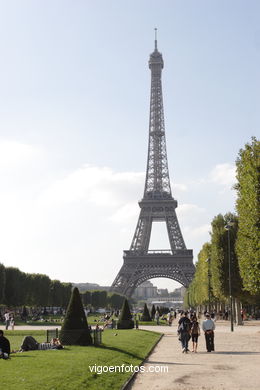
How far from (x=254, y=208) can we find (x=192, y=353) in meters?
12.8

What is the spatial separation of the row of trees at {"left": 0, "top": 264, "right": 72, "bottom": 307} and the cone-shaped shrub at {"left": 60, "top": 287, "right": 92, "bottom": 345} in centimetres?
5269

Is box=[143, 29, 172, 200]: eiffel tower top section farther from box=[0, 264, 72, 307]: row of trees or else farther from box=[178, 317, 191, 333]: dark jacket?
box=[178, 317, 191, 333]: dark jacket

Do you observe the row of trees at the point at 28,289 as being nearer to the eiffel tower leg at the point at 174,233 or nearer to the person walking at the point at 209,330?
the eiffel tower leg at the point at 174,233

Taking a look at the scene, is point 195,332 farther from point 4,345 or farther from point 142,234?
point 142,234

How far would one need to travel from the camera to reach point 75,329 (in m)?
24.9

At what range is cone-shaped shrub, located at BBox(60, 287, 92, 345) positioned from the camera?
24.7 metres

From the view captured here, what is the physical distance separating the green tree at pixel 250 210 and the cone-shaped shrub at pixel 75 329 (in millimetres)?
13433

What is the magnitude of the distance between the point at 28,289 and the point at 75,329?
6707 centimetres

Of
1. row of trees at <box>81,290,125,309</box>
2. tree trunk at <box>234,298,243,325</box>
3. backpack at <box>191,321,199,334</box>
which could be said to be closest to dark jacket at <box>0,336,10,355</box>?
backpack at <box>191,321,199,334</box>

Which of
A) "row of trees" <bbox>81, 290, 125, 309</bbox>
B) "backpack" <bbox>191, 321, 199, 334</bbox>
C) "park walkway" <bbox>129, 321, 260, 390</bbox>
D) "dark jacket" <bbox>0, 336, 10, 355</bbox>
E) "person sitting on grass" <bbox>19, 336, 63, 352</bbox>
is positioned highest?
"row of trees" <bbox>81, 290, 125, 309</bbox>

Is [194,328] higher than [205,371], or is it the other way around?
[194,328]

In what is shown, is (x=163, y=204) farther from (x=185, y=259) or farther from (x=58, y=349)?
(x=58, y=349)

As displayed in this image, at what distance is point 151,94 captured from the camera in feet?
443

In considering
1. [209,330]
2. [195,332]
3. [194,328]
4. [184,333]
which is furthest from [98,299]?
[209,330]
